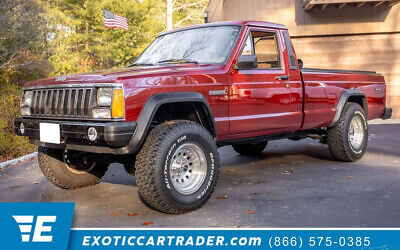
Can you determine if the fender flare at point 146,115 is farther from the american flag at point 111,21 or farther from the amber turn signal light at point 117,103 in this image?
the american flag at point 111,21

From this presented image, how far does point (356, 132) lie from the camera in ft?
23.8

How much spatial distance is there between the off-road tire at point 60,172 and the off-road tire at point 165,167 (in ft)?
4.78

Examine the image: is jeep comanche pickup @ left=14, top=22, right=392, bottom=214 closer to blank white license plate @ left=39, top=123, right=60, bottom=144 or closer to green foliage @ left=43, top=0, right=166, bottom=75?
blank white license plate @ left=39, top=123, right=60, bottom=144

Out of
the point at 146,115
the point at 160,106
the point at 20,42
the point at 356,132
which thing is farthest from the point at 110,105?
the point at 20,42

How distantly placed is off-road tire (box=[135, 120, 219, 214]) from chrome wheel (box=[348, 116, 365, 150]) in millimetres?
3507

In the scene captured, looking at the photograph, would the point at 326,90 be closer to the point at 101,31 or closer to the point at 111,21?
the point at 111,21

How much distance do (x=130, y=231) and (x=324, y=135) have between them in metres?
4.08

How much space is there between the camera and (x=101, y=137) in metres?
4.03

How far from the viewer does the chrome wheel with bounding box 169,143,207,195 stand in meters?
4.47

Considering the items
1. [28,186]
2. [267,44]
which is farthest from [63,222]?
[267,44]

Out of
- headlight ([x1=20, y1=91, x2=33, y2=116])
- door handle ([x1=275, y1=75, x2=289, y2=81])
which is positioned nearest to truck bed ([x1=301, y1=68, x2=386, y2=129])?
door handle ([x1=275, y1=75, x2=289, y2=81])

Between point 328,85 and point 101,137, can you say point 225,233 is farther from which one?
point 328,85

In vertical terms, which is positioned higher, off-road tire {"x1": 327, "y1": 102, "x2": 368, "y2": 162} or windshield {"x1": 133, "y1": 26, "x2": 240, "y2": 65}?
windshield {"x1": 133, "y1": 26, "x2": 240, "y2": 65}

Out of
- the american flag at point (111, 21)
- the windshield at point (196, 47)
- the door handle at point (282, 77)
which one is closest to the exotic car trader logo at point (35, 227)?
the windshield at point (196, 47)
